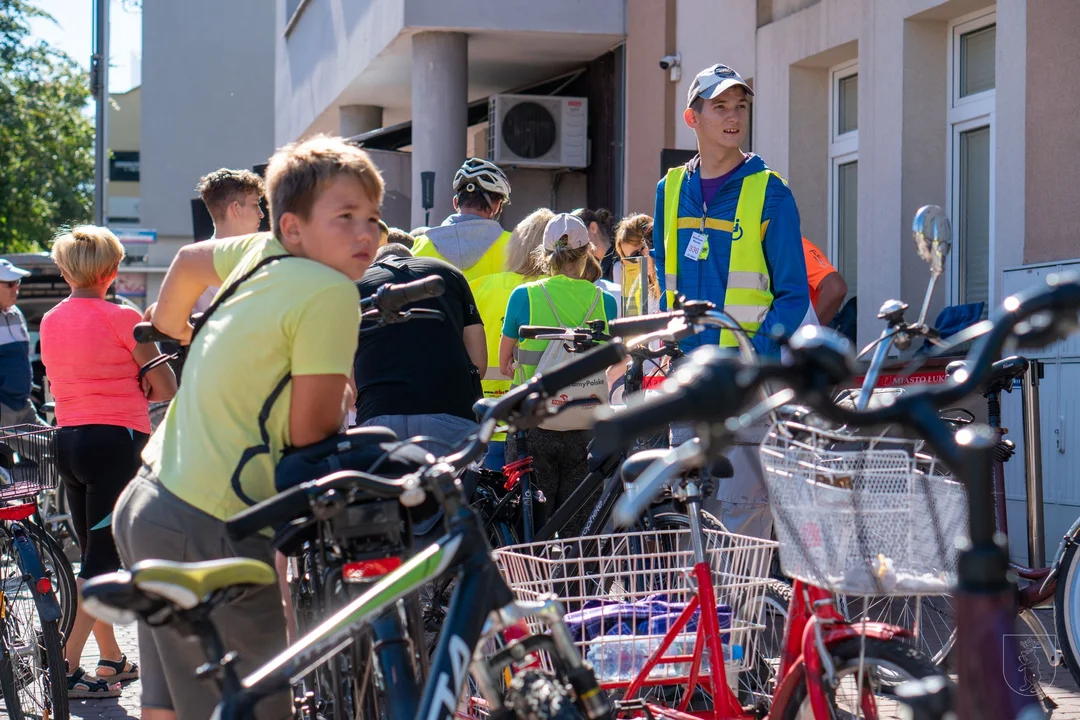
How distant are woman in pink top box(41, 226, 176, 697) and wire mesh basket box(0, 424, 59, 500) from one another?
0.73 feet

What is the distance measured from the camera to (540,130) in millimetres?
16547

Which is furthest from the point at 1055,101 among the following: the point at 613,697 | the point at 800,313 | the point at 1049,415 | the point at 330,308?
the point at 330,308

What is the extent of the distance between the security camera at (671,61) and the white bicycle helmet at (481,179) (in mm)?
6142

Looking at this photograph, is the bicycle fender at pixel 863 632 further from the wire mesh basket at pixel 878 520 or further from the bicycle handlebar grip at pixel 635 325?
the bicycle handlebar grip at pixel 635 325

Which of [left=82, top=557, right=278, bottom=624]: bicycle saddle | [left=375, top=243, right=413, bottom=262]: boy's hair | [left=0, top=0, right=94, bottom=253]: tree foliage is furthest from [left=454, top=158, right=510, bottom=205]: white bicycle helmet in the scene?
[left=0, top=0, right=94, bottom=253]: tree foliage

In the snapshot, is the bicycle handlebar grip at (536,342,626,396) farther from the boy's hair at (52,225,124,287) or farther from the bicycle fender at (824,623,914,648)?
the boy's hair at (52,225,124,287)

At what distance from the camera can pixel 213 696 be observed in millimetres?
3270

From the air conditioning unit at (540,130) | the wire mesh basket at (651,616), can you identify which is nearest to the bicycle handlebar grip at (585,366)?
the wire mesh basket at (651,616)

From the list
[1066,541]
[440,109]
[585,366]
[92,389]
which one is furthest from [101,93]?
[585,366]

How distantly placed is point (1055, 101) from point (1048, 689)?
3898 millimetres

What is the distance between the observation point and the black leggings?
6.14 meters

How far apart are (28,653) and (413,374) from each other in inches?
71.9

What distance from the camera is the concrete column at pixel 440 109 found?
15.0m

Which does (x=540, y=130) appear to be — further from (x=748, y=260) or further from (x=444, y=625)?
(x=444, y=625)
